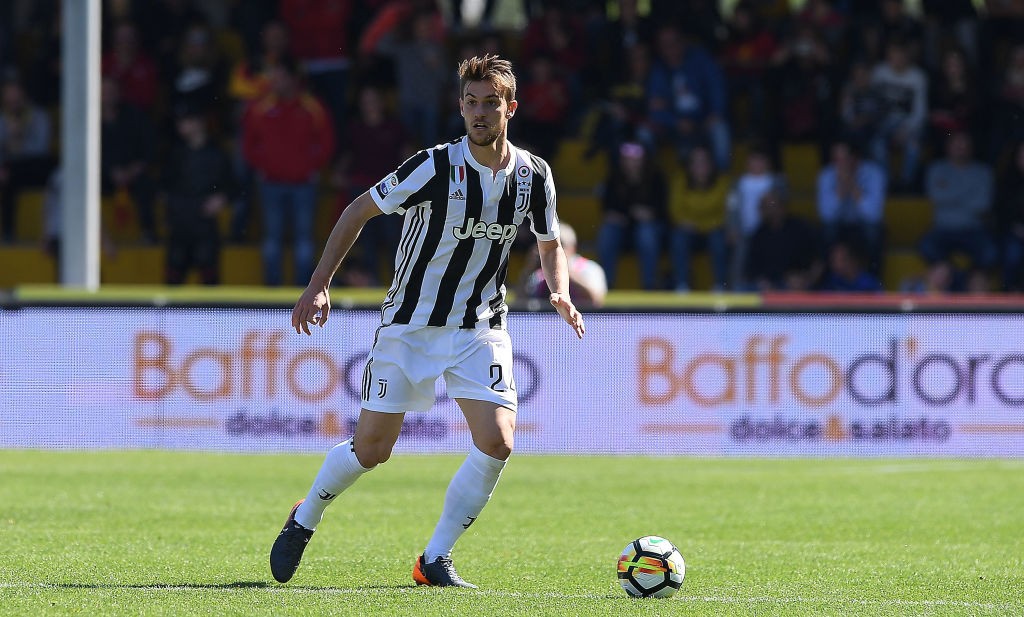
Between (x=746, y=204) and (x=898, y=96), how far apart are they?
216 cm

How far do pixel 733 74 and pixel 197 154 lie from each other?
5680 mm

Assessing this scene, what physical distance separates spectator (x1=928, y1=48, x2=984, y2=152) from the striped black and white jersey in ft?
37.2

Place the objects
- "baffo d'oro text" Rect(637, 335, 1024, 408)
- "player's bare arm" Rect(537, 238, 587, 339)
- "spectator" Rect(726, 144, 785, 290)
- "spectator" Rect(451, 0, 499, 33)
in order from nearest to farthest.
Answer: "player's bare arm" Rect(537, 238, 587, 339) → "baffo d'oro text" Rect(637, 335, 1024, 408) → "spectator" Rect(726, 144, 785, 290) → "spectator" Rect(451, 0, 499, 33)

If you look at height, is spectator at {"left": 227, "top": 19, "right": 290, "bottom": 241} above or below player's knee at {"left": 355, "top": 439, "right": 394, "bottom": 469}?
above

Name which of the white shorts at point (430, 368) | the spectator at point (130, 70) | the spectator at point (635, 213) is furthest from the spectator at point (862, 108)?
the white shorts at point (430, 368)

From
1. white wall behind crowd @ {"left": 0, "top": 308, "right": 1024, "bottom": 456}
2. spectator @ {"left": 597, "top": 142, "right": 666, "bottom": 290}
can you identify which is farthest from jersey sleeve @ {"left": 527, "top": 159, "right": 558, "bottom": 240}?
spectator @ {"left": 597, "top": 142, "right": 666, "bottom": 290}

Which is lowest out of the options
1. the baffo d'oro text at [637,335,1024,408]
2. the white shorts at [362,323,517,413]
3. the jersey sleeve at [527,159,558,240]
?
the baffo d'oro text at [637,335,1024,408]

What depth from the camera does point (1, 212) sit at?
17594mm

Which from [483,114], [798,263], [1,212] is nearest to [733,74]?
[798,263]

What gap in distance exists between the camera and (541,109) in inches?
658

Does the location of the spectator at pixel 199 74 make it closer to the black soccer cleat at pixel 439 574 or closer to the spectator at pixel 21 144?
the spectator at pixel 21 144

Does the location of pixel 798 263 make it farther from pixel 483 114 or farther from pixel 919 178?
pixel 483 114

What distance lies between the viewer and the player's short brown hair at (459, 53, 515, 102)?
574 cm

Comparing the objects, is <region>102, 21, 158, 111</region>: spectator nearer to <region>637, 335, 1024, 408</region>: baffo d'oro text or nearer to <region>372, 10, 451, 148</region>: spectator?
<region>372, 10, 451, 148</region>: spectator
